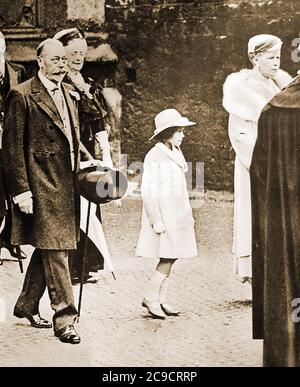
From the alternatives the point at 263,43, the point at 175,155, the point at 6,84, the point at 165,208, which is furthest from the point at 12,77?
the point at 263,43

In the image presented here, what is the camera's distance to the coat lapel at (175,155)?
18.0 ft

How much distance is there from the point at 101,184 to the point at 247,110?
964 millimetres

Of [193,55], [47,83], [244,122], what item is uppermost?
[193,55]

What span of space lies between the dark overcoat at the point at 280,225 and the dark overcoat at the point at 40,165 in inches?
44.2

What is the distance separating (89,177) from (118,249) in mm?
476

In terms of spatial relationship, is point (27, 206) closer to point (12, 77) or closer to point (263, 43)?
point (12, 77)

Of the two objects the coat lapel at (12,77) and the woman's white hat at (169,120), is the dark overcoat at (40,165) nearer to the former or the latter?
the coat lapel at (12,77)

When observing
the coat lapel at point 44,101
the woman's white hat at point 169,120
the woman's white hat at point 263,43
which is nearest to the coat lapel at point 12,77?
the coat lapel at point 44,101

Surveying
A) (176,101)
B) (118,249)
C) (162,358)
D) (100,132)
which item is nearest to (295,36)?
(176,101)

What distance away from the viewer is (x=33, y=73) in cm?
550

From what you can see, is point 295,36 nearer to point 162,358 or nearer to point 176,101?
point 176,101

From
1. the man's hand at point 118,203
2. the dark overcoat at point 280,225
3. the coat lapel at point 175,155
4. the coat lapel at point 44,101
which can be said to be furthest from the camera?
the man's hand at point 118,203

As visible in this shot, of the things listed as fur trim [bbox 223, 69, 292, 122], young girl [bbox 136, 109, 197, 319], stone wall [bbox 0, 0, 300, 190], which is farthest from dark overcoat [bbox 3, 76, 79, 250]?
fur trim [bbox 223, 69, 292, 122]

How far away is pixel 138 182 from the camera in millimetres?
5598
